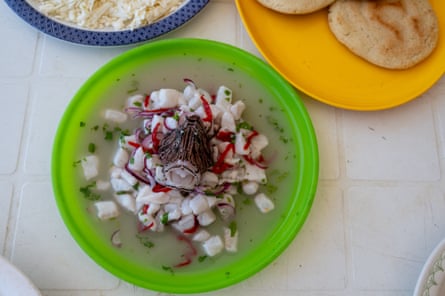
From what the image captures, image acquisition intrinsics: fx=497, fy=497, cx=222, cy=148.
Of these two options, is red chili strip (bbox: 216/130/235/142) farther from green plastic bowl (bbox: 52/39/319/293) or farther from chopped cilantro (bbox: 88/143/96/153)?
chopped cilantro (bbox: 88/143/96/153)

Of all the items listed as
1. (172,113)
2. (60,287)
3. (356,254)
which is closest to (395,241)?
(356,254)

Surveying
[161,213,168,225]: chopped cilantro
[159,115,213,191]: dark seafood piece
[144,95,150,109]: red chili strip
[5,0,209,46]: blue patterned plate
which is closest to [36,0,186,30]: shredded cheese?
[5,0,209,46]: blue patterned plate

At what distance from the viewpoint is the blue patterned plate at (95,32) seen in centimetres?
93

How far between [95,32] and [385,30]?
0.55 meters

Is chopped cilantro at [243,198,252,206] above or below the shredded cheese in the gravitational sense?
below

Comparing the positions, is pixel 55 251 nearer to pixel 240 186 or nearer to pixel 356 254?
pixel 240 186

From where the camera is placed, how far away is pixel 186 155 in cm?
77

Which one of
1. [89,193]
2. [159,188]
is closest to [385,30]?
[159,188]

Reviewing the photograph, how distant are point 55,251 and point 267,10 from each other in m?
0.59

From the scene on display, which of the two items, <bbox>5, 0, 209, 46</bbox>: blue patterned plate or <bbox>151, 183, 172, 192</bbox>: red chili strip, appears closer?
<bbox>151, 183, 172, 192</bbox>: red chili strip

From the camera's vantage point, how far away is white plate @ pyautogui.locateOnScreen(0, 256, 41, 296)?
0.71 m

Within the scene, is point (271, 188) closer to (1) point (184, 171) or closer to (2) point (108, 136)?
(1) point (184, 171)

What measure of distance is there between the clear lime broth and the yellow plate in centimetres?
7

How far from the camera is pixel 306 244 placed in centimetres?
84
